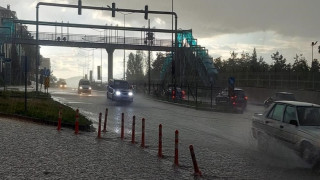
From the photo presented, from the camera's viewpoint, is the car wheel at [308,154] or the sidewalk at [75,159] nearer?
the sidewalk at [75,159]

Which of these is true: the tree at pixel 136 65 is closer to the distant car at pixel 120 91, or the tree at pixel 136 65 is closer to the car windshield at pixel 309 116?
the distant car at pixel 120 91

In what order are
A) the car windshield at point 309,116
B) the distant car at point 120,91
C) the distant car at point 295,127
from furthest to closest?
the distant car at point 120,91
the car windshield at point 309,116
the distant car at point 295,127

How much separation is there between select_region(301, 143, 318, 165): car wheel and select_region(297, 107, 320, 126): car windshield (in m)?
0.82

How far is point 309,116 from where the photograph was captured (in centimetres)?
1070

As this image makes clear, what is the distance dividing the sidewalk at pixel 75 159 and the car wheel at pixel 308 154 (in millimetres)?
2798

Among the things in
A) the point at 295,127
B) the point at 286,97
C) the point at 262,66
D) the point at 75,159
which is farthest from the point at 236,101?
the point at 262,66

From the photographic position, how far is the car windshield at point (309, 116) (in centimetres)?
1050

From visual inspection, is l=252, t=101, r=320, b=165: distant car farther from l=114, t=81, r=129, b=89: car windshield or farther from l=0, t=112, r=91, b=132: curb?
l=114, t=81, r=129, b=89: car windshield

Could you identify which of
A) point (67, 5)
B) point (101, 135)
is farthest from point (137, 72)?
point (101, 135)

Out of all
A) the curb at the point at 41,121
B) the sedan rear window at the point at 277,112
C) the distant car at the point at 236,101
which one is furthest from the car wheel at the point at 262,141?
the distant car at the point at 236,101

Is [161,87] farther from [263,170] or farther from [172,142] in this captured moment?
[263,170]

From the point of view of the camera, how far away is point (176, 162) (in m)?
10.1

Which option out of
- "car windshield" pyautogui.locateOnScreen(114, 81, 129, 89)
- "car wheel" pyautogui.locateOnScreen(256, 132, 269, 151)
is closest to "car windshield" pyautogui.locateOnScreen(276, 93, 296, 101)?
"car windshield" pyautogui.locateOnScreen(114, 81, 129, 89)

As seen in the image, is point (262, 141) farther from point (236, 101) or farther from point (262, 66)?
point (262, 66)
